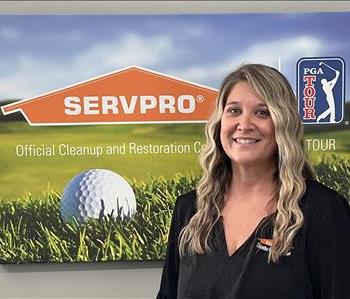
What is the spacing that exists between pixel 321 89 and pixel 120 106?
586 millimetres

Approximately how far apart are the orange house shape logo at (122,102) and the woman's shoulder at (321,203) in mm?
545

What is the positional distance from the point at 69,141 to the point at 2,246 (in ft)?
1.19

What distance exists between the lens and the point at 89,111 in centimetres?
137

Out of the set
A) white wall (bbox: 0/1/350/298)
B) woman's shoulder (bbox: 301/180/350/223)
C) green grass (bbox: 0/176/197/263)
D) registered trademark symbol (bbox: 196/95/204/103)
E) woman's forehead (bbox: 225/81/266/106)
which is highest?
registered trademark symbol (bbox: 196/95/204/103)

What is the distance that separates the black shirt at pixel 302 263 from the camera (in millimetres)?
863

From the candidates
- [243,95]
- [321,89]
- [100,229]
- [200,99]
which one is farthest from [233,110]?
[100,229]

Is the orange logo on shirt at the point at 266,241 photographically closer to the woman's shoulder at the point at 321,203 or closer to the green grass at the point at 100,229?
the woman's shoulder at the point at 321,203

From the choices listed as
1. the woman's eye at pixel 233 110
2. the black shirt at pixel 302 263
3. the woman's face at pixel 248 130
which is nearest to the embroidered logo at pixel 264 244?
the black shirt at pixel 302 263

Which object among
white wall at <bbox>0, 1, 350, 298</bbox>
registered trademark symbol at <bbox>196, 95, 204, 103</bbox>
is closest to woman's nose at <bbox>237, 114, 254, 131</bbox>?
registered trademark symbol at <bbox>196, 95, 204, 103</bbox>

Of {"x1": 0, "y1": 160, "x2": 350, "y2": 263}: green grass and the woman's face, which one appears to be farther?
{"x1": 0, "y1": 160, "x2": 350, "y2": 263}: green grass

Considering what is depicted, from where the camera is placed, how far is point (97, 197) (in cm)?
139

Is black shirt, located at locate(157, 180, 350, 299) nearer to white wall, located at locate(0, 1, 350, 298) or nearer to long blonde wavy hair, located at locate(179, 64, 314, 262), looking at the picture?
long blonde wavy hair, located at locate(179, 64, 314, 262)

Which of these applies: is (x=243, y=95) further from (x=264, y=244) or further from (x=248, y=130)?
(x=264, y=244)

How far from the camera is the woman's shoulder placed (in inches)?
34.4
